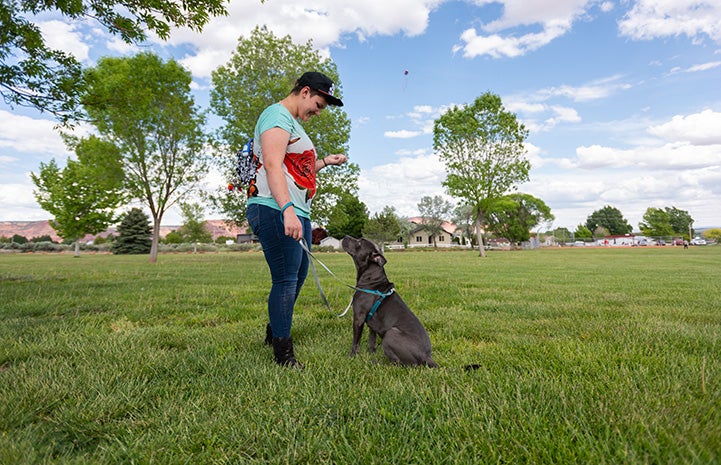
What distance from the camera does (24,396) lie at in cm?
234

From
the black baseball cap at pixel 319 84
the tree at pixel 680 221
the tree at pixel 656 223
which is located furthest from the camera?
the tree at pixel 680 221

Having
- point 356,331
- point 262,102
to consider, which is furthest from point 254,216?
point 262,102

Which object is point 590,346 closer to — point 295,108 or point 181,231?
point 295,108

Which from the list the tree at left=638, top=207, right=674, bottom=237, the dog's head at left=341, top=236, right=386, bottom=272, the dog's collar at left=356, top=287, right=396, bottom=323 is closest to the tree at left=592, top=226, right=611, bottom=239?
the tree at left=638, top=207, right=674, bottom=237

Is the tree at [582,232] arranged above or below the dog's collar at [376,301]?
above

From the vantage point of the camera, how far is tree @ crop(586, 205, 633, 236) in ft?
379

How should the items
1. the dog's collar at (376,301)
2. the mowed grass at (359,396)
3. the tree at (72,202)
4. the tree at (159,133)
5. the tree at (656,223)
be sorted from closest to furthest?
the mowed grass at (359,396), the dog's collar at (376,301), the tree at (159,133), the tree at (72,202), the tree at (656,223)

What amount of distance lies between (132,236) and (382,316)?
5052 centimetres

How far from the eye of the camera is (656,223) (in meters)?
100

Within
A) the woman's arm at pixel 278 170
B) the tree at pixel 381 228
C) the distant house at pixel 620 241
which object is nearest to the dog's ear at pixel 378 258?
the woman's arm at pixel 278 170

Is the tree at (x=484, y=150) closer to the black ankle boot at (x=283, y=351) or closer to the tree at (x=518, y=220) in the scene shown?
the black ankle boot at (x=283, y=351)

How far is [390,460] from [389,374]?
1.07m

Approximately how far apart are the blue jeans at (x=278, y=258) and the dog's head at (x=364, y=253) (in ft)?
2.34

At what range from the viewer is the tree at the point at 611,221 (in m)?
115
